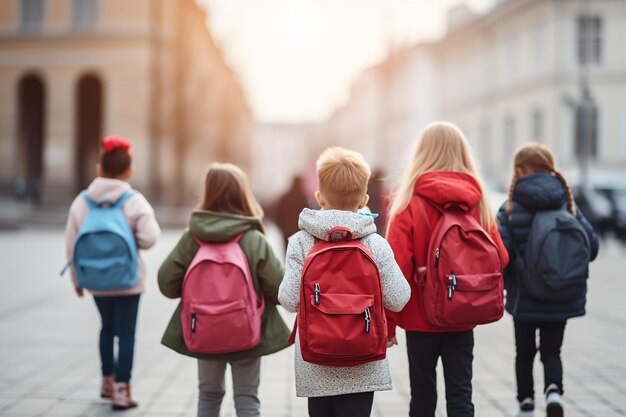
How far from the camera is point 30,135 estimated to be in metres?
43.3

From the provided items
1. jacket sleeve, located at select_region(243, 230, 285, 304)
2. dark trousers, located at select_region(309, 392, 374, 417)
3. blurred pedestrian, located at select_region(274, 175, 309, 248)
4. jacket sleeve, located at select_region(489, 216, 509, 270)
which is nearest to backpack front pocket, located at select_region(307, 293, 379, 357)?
dark trousers, located at select_region(309, 392, 374, 417)

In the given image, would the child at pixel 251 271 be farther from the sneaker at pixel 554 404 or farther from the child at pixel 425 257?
the sneaker at pixel 554 404

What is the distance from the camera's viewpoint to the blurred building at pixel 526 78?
37125mm

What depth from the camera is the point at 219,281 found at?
380 centimetres

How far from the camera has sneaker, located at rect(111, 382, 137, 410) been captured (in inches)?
195

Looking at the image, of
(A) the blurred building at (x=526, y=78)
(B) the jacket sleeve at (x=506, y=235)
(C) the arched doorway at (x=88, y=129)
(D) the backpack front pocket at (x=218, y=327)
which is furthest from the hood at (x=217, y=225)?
(C) the arched doorway at (x=88, y=129)

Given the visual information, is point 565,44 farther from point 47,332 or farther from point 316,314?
point 316,314

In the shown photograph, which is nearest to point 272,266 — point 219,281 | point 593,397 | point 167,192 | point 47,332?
point 219,281

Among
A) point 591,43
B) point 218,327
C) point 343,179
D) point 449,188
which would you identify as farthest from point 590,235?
point 591,43

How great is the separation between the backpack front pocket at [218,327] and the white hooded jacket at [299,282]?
0.50 m

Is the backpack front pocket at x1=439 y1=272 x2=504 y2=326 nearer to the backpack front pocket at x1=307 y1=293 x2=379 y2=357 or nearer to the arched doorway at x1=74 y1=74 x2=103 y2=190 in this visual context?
the backpack front pocket at x1=307 y1=293 x2=379 y2=357

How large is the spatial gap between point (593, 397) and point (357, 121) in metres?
74.9

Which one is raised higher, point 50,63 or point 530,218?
point 50,63

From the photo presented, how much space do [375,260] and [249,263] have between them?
2.92 feet
